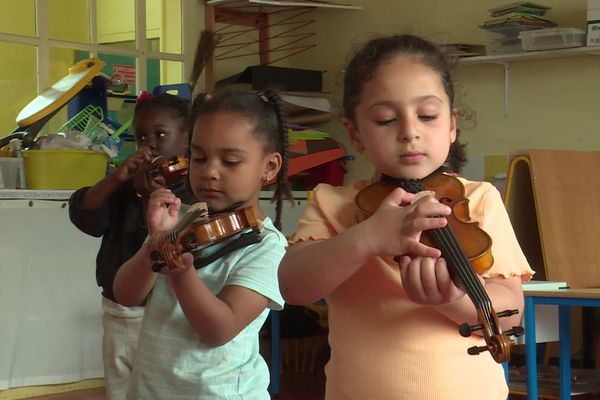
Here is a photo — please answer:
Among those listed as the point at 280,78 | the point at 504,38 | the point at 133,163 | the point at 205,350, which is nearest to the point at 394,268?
the point at 205,350

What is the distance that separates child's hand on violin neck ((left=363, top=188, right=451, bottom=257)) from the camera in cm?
87

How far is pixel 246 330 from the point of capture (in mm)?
1366

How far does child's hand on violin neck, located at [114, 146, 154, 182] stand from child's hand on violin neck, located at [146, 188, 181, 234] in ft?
2.49

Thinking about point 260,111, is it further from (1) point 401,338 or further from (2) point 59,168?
(2) point 59,168

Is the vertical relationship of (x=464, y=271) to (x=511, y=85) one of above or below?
below

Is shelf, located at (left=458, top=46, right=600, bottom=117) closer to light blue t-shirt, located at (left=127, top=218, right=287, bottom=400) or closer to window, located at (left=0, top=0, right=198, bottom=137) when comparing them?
window, located at (left=0, top=0, right=198, bottom=137)

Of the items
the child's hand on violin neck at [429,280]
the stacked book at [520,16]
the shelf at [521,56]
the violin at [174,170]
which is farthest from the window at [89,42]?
the child's hand on violin neck at [429,280]

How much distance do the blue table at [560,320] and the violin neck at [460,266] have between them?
1.32m

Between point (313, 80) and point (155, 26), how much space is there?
0.76m

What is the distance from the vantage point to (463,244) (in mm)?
914

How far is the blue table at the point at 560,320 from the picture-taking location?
213cm

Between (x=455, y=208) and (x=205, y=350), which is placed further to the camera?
(x=205, y=350)

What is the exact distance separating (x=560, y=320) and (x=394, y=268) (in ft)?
5.26

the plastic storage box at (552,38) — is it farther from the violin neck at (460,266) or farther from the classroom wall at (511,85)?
the violin neck at (460,266)
